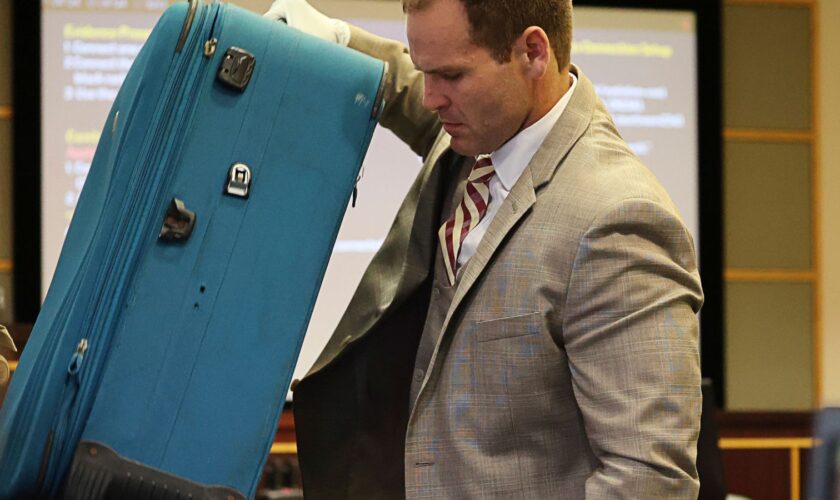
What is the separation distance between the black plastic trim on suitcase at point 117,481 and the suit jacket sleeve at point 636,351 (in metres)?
0.55

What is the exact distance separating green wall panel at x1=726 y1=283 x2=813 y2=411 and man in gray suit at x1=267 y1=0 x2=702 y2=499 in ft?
12.1

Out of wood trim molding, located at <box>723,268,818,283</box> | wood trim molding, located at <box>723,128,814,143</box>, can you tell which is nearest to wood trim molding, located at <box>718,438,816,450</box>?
wood trim molding, located at <box>723,268,818,283</box>

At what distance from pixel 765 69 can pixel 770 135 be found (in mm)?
319

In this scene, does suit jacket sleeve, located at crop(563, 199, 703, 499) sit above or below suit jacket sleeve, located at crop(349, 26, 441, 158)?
below

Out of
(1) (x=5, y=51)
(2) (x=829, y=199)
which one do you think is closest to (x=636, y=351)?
(1) (x=5, y=51)

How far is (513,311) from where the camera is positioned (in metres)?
1.58

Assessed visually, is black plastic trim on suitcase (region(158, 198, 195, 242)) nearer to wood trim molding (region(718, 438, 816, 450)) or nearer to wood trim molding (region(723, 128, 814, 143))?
wood trim molding (region(718, 438, 816, 450))

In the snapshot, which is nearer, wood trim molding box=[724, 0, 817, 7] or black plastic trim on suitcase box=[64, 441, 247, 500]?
black plastic trim on suitcase box=[64, 441, 247, 500]

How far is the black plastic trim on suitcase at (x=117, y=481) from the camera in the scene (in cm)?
142

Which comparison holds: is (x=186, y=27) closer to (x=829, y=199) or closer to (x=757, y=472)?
(x=757, y=472)

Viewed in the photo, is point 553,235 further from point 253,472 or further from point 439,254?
point 253,472

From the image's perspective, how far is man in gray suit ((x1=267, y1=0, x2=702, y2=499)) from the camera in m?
1.50

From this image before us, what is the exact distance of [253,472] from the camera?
1528 mm

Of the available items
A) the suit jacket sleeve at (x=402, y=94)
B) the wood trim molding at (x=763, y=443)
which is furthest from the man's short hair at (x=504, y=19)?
the wood trim molding at (x=763, y=443)
